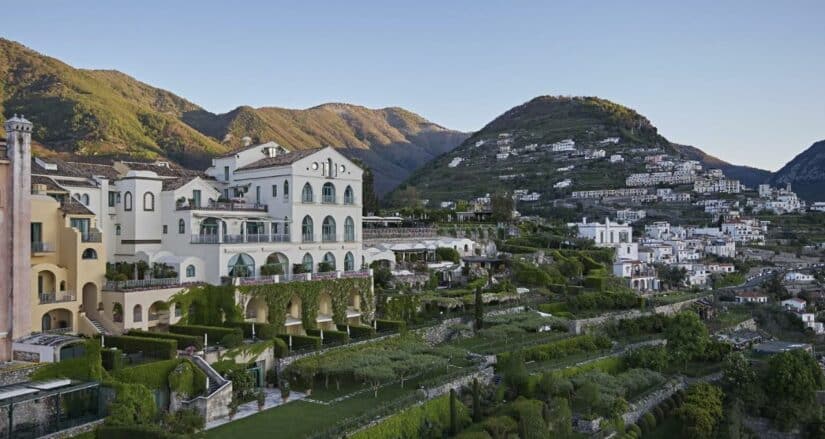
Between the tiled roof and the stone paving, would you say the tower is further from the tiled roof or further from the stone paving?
the tiled roof

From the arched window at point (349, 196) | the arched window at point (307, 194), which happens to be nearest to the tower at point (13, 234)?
the arched window at point (307, 194)

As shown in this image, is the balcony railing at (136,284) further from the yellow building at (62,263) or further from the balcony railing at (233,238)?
the balcony railing at (233,238)

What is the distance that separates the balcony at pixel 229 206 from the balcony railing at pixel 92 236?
527 centimetres

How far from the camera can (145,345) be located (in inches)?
960

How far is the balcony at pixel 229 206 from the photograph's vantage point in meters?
33.7

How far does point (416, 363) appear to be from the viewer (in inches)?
1065

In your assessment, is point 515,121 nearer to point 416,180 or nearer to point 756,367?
point 416,180

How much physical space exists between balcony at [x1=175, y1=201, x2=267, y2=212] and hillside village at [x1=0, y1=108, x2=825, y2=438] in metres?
0.14

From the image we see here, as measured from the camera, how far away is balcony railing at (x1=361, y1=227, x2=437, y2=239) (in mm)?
48656

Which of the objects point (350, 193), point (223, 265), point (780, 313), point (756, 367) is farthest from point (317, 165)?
point (780, 313)

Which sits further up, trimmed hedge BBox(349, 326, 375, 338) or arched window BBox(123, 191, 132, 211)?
arched window BBox(123, 191, 132, 211)

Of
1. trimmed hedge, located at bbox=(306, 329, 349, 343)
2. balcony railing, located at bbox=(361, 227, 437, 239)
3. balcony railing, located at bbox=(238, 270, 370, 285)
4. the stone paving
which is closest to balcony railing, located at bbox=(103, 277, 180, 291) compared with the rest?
balcony railing, located at bbox=(238, 270, 370, 285)

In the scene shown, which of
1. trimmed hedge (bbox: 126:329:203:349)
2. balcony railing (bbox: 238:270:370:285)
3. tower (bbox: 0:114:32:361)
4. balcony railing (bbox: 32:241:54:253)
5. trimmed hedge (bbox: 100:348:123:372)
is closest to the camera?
trimmed hedge (bbox: 100:348:123:372)

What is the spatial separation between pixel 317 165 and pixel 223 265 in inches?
327
